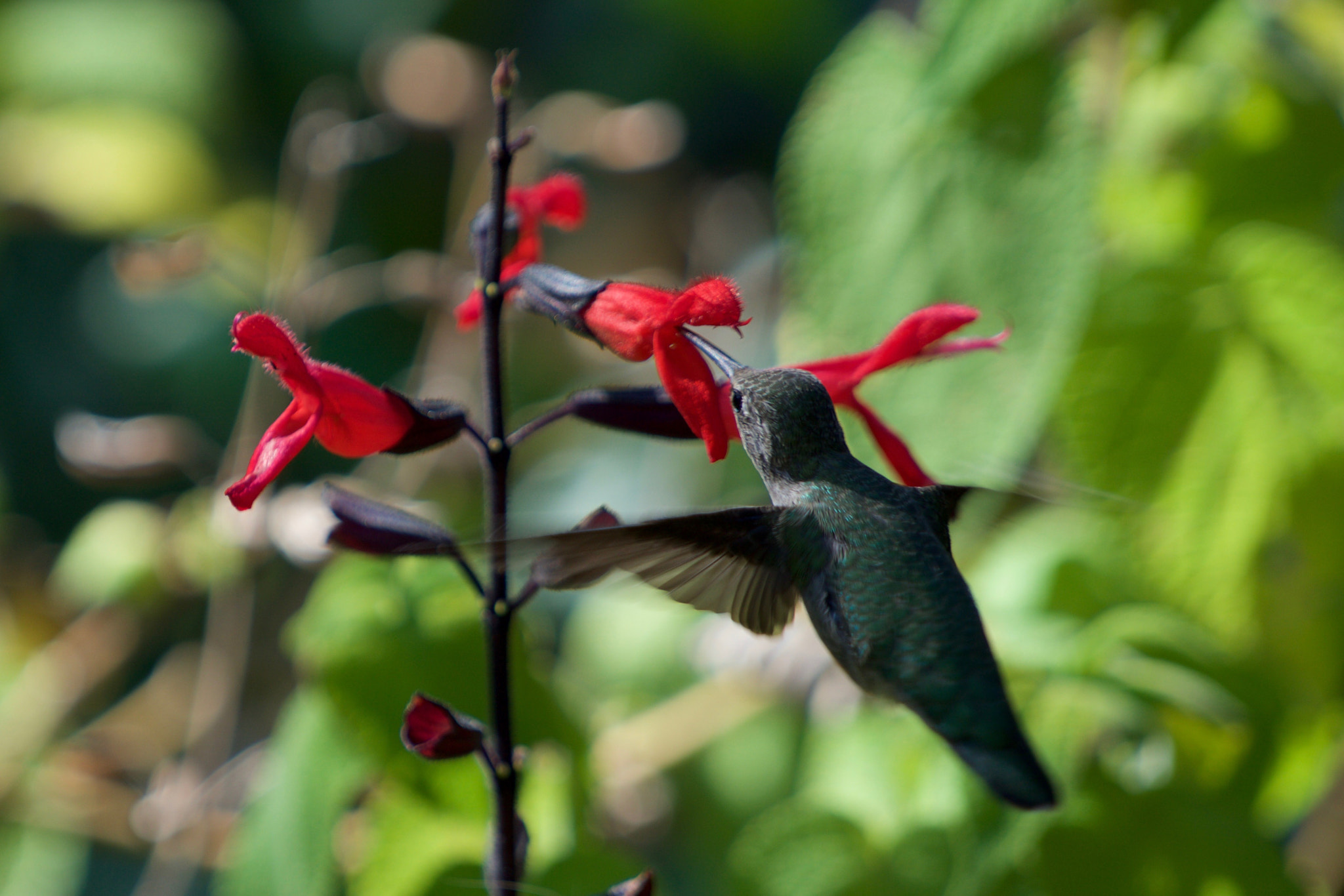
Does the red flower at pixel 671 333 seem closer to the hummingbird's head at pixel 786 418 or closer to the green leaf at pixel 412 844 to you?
the hummingbird's head at pixel 786 418

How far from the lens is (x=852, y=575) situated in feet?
1.95

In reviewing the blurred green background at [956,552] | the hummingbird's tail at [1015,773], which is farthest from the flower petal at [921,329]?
the hummingbird's tail at [1015,773]

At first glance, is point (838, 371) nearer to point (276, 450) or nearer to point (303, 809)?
point (276, 450)

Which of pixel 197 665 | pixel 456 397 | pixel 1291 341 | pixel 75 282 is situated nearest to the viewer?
pixel 1291 341

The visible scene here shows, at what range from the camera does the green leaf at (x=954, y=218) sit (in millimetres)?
773

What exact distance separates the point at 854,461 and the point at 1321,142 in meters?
0.63

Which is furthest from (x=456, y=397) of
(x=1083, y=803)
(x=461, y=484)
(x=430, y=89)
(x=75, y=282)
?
(x=75, y=282)

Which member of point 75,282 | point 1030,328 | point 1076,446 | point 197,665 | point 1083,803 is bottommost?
point 197,665

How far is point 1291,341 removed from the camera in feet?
2.89

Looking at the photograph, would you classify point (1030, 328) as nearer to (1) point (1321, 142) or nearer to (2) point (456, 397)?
(1) point (1321, 142)

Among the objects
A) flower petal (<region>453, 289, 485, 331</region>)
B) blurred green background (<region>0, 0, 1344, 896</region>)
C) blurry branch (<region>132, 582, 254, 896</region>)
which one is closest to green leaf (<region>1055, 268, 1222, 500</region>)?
blurred green background (<region>0, 0, 1344, 896</region>)

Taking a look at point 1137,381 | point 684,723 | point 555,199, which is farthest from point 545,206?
point 684,723

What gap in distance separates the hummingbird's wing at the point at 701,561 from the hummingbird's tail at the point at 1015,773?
0.13m

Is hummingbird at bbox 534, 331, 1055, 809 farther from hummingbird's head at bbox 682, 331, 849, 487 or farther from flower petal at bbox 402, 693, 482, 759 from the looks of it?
flower petal at bbox 402, 693, 482, 759
